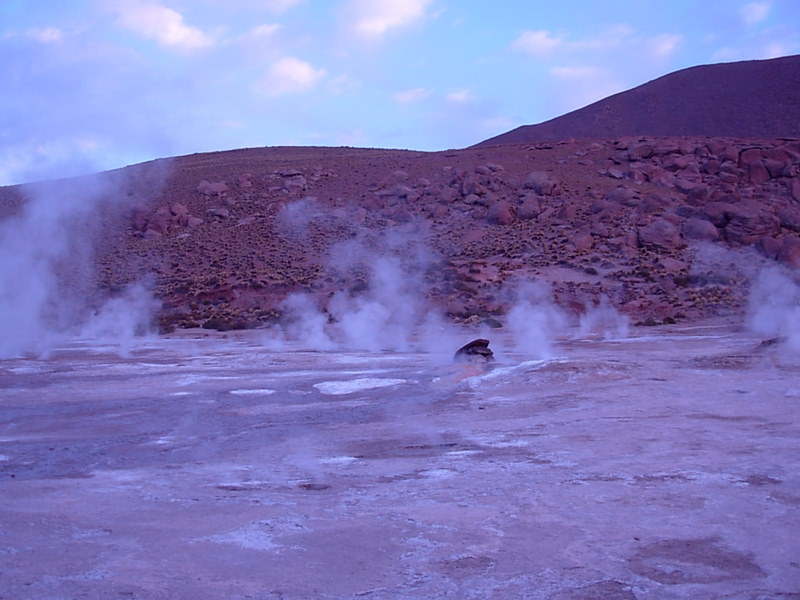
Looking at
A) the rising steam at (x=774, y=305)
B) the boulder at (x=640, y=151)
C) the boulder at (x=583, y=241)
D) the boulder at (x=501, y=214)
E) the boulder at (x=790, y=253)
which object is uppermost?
the boulder at (x=640, y=151)

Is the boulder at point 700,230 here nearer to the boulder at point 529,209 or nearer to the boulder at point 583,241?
the boulder at point 583,241

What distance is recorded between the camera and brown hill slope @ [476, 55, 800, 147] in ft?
260

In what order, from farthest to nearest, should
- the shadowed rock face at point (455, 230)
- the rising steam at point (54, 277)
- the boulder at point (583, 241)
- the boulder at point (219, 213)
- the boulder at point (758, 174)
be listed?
the boulder at point (219, 213), the boulder at point (758, 174), the boulder at point (583, 241), the shadowed rock face at point (455, 230), the rising steam at point (54, 277)

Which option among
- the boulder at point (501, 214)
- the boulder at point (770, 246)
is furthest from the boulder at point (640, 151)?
the boulder at point (770, 246)

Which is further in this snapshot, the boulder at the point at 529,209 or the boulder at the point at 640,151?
the boulder at the point at 640,151

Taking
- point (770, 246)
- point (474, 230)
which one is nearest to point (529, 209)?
point (474, 230)

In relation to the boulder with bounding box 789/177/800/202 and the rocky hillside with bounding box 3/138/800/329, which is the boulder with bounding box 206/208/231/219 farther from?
the boulder with bounding box 789/177/800/202

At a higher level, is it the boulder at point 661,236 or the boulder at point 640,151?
the boulder at point 640,151

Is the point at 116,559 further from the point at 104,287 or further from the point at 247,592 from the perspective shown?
the point at 104,287

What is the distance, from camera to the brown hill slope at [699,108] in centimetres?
7925

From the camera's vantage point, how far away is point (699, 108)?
3364 inches

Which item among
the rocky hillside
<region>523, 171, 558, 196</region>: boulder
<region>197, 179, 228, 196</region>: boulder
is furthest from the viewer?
<region>197, 179, 228, 196</region>: boulder

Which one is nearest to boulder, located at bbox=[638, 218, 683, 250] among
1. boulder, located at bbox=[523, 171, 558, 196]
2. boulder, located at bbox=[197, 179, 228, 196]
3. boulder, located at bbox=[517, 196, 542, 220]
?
boulder, located at bbox=[517, 196, 542, 220]

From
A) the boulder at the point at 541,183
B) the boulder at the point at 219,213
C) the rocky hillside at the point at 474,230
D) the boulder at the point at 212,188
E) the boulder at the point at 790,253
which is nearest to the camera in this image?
the rocky hillside at the point at 474,230
